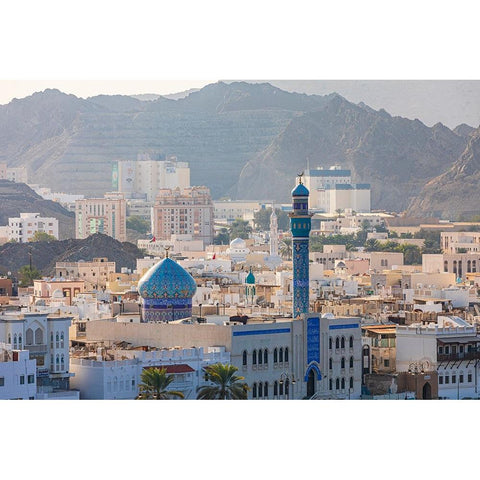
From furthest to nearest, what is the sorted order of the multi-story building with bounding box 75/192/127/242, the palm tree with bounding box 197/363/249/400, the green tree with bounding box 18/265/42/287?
the multi-story building with bounding box 75/192/127/242, the green tree with bounding box 18/265/42/287, the palm tree with bounding box 197/363/249/400

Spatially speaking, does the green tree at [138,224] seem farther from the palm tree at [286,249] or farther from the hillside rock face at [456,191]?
the palm tree at [286,249]

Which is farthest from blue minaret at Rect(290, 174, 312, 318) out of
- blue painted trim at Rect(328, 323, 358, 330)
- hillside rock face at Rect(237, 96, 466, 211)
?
hillside rock face at Rect(237, 96, 466, 211)

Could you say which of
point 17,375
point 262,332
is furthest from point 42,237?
point 17,375

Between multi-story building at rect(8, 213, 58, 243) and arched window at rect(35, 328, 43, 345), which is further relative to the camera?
multi-story building at rect(8, 213, 58, 243)

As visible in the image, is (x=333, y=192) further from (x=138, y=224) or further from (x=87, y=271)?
(x=87, y=271)

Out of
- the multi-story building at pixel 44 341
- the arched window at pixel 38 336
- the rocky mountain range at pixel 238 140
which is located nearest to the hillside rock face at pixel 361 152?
the rocky mountain range at pixel 238 140

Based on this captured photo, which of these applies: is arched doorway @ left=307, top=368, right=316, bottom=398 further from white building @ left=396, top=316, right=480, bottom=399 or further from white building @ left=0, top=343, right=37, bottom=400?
white building @ left=0, top=343, right=37, bottom=400

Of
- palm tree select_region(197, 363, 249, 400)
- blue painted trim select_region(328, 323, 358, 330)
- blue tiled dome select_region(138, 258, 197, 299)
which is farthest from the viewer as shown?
blue tiled dome select_region(138, 258, 197, 299)
